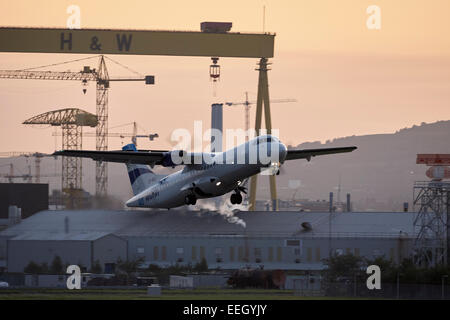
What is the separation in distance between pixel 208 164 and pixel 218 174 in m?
1.63

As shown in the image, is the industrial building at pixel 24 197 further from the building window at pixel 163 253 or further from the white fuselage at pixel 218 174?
the white fuselage at pixel 218 174

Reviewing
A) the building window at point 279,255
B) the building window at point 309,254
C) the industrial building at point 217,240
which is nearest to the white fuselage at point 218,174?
the industrial building at point 217,240

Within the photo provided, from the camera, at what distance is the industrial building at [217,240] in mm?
89250

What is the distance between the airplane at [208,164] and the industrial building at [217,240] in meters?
9.39

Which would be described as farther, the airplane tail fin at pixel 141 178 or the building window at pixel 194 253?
the airplane tail fin at pixel 141 178

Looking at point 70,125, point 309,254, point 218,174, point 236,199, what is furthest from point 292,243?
point 70,125

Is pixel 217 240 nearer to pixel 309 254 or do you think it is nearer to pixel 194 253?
pixel 194 253

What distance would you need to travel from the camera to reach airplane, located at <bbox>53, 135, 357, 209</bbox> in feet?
221

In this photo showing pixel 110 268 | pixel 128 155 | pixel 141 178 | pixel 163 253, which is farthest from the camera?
pixel 141 178

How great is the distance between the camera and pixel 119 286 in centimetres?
7638

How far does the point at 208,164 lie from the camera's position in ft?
235

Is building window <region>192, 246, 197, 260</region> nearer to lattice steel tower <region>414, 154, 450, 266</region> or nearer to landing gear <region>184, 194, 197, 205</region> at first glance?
landing gear <region>184, 194, 197, 205</region>

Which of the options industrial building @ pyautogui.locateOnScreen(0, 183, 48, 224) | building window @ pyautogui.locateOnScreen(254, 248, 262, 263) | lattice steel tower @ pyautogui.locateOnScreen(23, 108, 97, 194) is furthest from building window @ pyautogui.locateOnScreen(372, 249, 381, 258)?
lattice steel tower @ pyautogui.locateOnScreen(23, 108, 97, 194)
